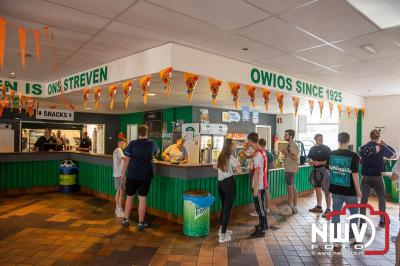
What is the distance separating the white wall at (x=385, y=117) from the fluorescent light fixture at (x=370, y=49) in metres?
5.09

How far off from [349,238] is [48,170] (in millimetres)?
7330

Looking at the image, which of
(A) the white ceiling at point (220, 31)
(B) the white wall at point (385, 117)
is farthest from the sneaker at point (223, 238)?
(B) the white wall at point (385, 117)

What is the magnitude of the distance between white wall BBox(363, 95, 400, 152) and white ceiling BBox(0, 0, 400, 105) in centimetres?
344

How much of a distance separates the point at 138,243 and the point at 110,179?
2.89 metres

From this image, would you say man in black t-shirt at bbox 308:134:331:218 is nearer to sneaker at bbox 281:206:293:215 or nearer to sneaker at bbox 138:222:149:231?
sneaker at bbox 281:206:293:215

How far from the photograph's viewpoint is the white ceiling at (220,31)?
319 centimetres

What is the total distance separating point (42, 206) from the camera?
6176mm

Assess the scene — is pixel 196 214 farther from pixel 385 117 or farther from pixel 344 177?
pixel 385 117

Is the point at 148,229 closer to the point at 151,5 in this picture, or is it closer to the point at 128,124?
the point at 151,5

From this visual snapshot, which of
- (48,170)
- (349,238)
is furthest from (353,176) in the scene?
(48,170)

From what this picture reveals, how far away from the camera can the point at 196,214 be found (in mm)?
4426

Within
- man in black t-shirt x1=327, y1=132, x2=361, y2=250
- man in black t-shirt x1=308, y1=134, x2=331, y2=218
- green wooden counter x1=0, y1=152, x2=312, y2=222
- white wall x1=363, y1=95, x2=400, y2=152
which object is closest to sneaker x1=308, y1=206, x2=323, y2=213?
man in black t-shirt x1=308, y1=134, x2=331, y2=218

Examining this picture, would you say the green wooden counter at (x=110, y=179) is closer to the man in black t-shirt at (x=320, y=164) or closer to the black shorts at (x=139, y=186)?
the black shorts at (x=139, y=186)

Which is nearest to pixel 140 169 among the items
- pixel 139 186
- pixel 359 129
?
pixel 139 186
